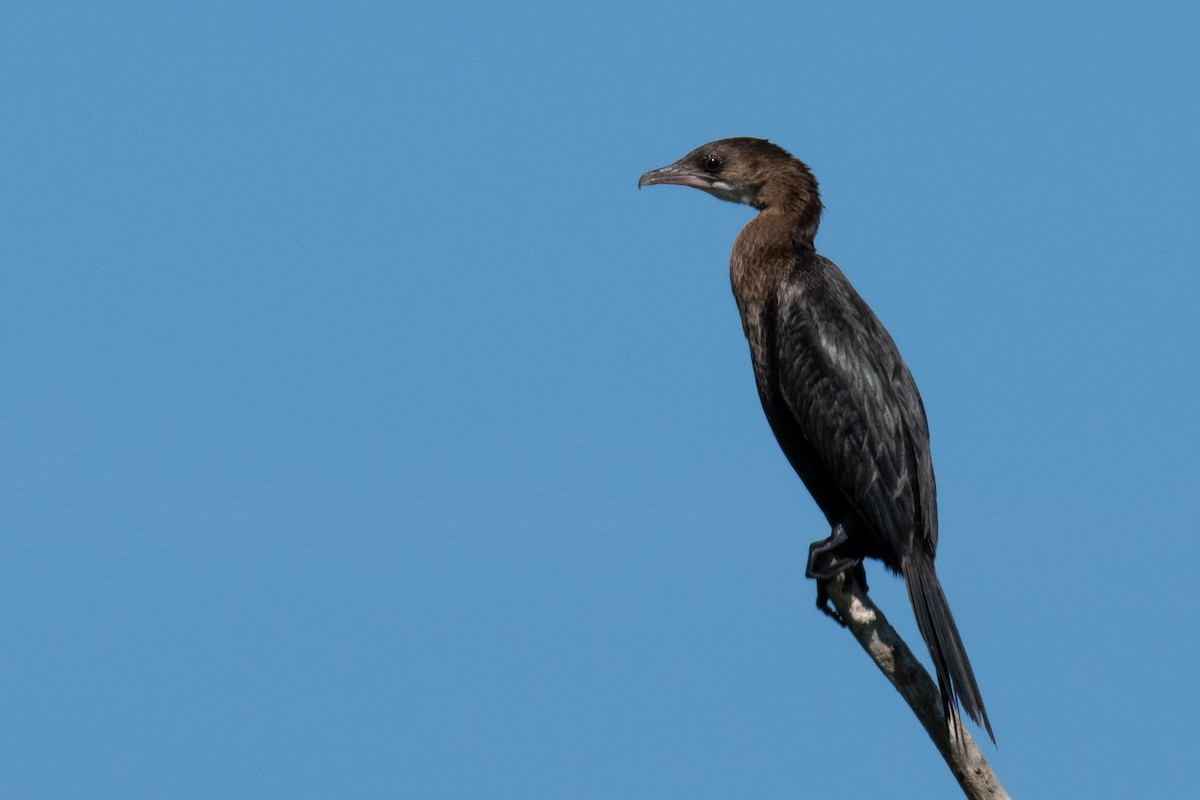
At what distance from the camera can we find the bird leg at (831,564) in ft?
22.3

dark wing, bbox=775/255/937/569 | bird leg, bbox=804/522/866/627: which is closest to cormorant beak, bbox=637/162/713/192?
dark wing, bbox=775/255/937/569

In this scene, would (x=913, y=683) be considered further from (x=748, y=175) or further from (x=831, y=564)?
(x=748, y=175)

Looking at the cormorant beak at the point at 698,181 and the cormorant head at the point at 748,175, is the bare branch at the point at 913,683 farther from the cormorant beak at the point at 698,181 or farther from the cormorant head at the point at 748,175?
the cormorant beak at the point at 698,181

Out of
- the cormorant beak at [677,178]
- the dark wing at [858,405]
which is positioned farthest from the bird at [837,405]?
the cormorant beak at [677,178]

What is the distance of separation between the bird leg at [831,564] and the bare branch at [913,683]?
4 cm

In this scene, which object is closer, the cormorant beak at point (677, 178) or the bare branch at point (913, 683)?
the bare branch at point (913, 683)

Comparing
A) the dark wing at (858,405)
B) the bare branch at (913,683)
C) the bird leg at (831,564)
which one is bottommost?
the bare branch at (913,683)

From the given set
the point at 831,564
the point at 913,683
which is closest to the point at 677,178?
the point at 831,564

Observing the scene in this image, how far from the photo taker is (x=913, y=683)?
6.28 meters

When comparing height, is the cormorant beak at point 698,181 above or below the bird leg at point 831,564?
above

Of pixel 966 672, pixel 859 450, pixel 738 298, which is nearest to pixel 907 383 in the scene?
pixel 859 450

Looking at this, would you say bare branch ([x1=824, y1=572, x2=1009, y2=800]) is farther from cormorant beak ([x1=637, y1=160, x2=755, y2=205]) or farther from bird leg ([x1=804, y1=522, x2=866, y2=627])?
cormorant beak ([x1=637, y1=160, x2=755, y2=205])

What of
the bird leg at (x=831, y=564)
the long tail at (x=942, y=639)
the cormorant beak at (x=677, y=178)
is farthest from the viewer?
the cormorant beak at (x=677, y=178)

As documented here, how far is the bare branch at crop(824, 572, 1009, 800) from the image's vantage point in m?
6.03
